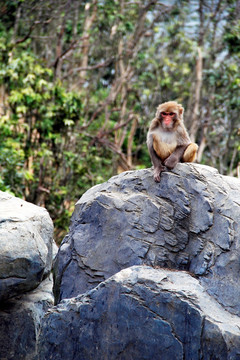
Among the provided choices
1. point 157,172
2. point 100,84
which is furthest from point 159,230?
point 100,84

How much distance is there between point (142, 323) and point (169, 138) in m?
2.46

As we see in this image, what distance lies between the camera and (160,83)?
1425 centimetres

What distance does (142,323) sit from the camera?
435 centimetres

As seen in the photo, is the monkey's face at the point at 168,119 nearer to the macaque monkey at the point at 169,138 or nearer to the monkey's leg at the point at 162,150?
the macaque monkey at the point at 169,138

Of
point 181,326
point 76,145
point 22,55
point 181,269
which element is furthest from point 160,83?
point 181,326

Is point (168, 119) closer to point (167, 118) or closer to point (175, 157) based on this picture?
point (167, 118)

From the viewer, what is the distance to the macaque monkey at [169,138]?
19.3ft

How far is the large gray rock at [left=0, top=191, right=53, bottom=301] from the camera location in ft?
16.4

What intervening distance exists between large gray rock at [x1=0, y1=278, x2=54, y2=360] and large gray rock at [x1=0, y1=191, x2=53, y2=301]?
0.39 metres

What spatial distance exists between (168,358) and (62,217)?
7.02 m

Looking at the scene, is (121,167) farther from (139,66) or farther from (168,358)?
(168,358)

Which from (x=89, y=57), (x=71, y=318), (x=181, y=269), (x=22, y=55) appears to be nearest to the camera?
(x=71, y=318)

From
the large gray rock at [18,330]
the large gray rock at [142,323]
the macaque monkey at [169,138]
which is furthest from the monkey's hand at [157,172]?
the large gray rock at [18,330]

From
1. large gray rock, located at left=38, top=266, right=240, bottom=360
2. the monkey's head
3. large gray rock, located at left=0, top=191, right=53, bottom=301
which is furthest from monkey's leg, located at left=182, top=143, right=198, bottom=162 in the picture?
large gray rock, located at left=0, top=191, right=53, bottom=301
